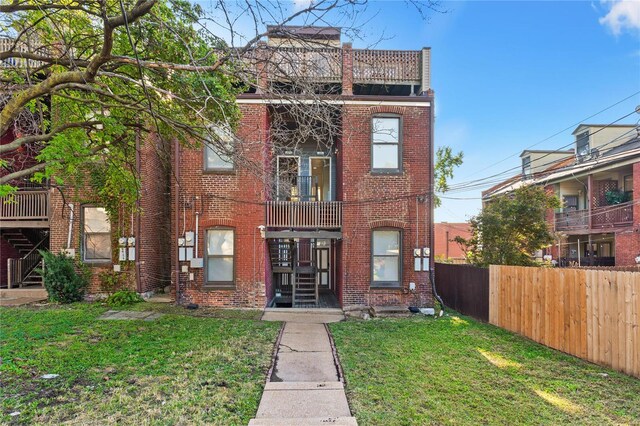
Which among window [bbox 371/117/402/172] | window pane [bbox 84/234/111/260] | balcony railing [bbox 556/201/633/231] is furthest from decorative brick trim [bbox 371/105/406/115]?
balcony railing [bbox 556/201/633/231]

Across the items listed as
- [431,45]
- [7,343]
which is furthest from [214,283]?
[431,45]

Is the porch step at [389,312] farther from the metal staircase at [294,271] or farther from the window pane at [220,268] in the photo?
the window pane at [220,268]

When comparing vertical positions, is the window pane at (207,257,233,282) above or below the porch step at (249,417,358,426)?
above

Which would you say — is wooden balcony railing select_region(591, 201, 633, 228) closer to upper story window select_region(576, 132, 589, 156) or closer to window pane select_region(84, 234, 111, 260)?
upper story window select_region(576, 132, 589, 156)

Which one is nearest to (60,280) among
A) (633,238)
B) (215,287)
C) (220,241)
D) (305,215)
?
(215,287)

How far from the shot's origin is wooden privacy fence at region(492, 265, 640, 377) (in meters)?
4.98

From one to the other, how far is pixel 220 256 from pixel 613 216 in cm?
2047

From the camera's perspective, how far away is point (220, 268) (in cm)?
992

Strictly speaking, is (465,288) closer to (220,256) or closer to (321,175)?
(321,175)

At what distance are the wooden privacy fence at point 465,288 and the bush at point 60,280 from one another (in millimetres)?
11780

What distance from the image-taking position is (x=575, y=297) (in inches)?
233

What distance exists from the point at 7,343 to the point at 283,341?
5.04m

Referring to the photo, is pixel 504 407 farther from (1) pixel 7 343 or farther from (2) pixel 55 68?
(2) pixel 55 68

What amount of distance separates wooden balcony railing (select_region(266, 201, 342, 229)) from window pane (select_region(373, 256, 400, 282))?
1.62 m
